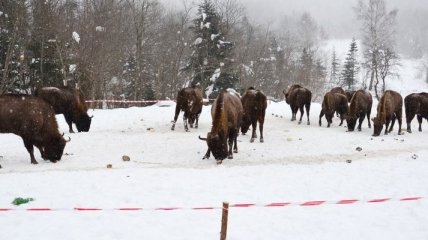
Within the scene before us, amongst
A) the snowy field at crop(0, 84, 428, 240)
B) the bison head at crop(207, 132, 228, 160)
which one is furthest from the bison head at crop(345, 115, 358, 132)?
the bison head at crop(207, 132, 228, 160)

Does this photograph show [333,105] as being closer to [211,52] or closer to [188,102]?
[188,102]

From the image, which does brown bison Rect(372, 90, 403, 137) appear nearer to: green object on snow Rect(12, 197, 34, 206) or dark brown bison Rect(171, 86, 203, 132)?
dark brown bison Rect(171, 86, 203, 132)

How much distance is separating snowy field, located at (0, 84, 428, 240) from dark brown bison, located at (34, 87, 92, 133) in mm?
814

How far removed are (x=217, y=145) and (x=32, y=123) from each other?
15.0 ft

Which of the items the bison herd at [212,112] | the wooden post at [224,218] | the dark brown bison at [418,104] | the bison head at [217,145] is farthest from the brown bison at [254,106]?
→ the wooden post at [224,218]

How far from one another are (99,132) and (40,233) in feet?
31.0

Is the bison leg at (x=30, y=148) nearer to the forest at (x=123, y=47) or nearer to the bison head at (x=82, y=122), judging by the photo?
the bison head at (x=82, y=122)

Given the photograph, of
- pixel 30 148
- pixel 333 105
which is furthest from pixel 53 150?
pixel 333 105

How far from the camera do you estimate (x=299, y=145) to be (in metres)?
13.5

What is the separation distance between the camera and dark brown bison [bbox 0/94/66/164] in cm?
1006

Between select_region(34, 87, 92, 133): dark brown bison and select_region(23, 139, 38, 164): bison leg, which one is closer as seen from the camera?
select_region(23, 139, 38, 164): bison leg

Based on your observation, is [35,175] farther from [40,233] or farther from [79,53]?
[79,53]

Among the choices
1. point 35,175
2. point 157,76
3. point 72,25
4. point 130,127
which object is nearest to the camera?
point 35,175

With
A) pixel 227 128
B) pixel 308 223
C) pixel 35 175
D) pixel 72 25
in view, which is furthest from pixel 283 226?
pixel 72 25
